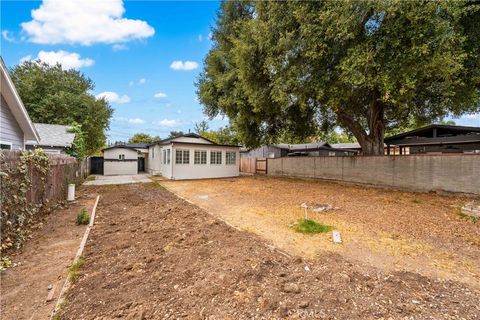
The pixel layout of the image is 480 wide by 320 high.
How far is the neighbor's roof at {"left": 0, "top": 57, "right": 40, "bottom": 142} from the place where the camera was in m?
5.86

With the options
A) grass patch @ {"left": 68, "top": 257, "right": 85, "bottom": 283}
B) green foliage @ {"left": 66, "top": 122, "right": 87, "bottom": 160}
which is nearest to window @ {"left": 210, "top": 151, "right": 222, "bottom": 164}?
green foliage @ {"left": 66, "top": 122, "right": 87, "bottom": 160}

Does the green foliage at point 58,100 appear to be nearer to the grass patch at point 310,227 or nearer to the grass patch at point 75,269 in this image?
the grass patch at point 75,269

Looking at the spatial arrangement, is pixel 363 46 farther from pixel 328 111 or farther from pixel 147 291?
pixel 147 291

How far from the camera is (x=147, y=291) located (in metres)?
2.91

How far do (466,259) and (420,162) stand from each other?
25.1 feet

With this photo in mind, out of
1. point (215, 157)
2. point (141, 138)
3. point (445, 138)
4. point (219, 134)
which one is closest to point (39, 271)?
point (215, 157)

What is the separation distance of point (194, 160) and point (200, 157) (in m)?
0.51

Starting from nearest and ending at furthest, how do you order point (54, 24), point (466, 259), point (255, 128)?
point (466, 259) → point (54, 24) → point (255, 128)

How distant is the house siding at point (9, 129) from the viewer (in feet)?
21.6

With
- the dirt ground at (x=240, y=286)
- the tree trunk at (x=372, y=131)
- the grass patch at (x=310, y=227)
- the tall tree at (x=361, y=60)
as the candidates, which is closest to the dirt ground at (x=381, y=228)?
the grass patch at (x=310, y=227)

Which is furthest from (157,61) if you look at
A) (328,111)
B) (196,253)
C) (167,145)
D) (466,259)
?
(466,259)

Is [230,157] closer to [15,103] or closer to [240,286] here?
[15,103]

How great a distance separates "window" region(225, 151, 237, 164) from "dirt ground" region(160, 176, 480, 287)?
9209 mm

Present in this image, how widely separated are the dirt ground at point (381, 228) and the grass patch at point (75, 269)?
123 inches
